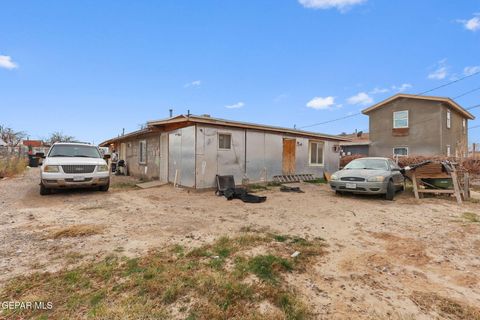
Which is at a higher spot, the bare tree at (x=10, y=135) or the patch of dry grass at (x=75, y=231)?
the bare tree at (x=10, y=135)

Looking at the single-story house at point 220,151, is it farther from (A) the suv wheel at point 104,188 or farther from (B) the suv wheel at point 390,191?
(B) the suv wheel at point 390,191

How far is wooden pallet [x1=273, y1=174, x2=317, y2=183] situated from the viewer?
38.2 feet

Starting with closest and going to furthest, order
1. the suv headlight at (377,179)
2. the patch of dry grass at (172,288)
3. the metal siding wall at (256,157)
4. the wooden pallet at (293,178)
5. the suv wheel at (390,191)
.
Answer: the patch of dry grass at (172,288) < the suv headlight at (377,179) < the suv wheel at (390,191) < the metal siding wall at (256,157) < the wooden pallet at (293,178)

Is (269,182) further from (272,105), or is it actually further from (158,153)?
(272,105)

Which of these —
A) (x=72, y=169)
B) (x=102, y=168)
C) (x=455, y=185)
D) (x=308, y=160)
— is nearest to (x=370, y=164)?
(x=455, y=185)

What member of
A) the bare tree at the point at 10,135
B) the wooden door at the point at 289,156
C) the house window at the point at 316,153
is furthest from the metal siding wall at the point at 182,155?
the bare tree at the point at 10,135

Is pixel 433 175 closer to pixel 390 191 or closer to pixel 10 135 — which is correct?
pixel 390 191

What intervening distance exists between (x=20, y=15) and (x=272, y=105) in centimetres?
1424

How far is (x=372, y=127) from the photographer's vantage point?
1978cm

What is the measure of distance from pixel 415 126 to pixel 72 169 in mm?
21676

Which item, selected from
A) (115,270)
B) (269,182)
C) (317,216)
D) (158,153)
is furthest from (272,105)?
(115,270)

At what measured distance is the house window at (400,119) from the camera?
1792cm

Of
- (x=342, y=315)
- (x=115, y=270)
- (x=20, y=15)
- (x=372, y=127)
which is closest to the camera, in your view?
(x=342, y=315)
